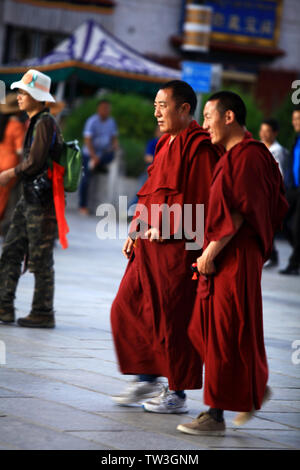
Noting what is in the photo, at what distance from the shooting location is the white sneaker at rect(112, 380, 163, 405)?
5398mm

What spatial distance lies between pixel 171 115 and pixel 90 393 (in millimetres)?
1606

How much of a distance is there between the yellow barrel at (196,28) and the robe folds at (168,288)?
9485 mm

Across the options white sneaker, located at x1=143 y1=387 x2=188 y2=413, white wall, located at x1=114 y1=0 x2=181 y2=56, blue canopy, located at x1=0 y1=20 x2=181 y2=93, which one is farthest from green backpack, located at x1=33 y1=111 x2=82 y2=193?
white wall, located at x1=114 y1=0 x2=181 y2=56

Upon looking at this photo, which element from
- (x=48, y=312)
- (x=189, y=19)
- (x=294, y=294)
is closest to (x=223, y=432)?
(x=48, y=312)

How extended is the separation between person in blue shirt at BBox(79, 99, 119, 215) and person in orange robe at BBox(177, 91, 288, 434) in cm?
1326

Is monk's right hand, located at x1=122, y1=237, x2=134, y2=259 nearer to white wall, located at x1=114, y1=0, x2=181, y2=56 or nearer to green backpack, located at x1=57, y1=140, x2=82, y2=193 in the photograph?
green backpack, located at x1=57, y1=140, x2=82, y2=193

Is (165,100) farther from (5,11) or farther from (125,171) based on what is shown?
(5,11)

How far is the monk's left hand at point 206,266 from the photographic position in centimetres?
486

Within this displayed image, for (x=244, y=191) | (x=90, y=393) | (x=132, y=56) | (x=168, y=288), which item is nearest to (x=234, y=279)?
(x=244, y=191)

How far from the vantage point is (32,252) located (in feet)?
25.0

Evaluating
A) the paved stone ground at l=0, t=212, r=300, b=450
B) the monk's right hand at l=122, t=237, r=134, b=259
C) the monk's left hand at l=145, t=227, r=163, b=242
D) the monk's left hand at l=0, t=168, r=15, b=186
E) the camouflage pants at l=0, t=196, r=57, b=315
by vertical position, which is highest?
the monk's left hand at l=0, t=168, r=15, b=186

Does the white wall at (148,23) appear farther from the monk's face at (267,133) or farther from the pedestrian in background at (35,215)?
the pedestrian in background at (35,215)

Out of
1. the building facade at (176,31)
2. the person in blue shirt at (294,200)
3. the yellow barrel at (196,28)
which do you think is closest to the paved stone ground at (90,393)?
the person in blue shirt at (294,200)

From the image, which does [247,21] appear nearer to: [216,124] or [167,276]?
[167,276]
